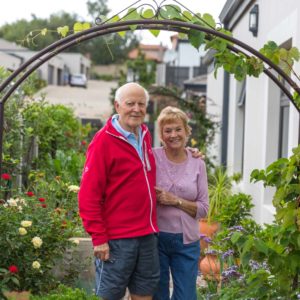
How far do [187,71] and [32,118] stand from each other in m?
23.9

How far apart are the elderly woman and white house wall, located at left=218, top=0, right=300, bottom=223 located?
1.82 meters

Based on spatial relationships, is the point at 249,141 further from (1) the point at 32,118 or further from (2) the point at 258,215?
(1) the point at 32,118

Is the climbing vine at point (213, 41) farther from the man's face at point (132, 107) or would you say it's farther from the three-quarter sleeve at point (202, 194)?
the three-quarter sleeve at point (202, 194)

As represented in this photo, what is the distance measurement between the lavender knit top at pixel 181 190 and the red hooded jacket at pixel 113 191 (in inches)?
9.8

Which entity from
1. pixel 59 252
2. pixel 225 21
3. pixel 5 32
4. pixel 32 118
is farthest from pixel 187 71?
pixel 5 32

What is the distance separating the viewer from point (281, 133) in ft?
24.4

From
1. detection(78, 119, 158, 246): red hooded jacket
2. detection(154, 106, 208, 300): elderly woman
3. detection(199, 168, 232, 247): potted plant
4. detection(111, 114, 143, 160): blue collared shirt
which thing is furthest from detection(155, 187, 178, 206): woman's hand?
detection(199, 168, 232, 247): potted plant

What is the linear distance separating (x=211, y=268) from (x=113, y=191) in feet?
6.71

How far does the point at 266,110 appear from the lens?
24.8 ft

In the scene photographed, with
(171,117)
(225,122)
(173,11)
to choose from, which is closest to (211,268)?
(171,117)

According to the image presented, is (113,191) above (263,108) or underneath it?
underneath

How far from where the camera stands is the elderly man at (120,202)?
3.83m

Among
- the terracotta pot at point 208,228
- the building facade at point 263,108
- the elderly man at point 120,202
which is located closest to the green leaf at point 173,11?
the elderly man at point 120,202

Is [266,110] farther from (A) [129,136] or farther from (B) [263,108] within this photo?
(A) [129,136]
